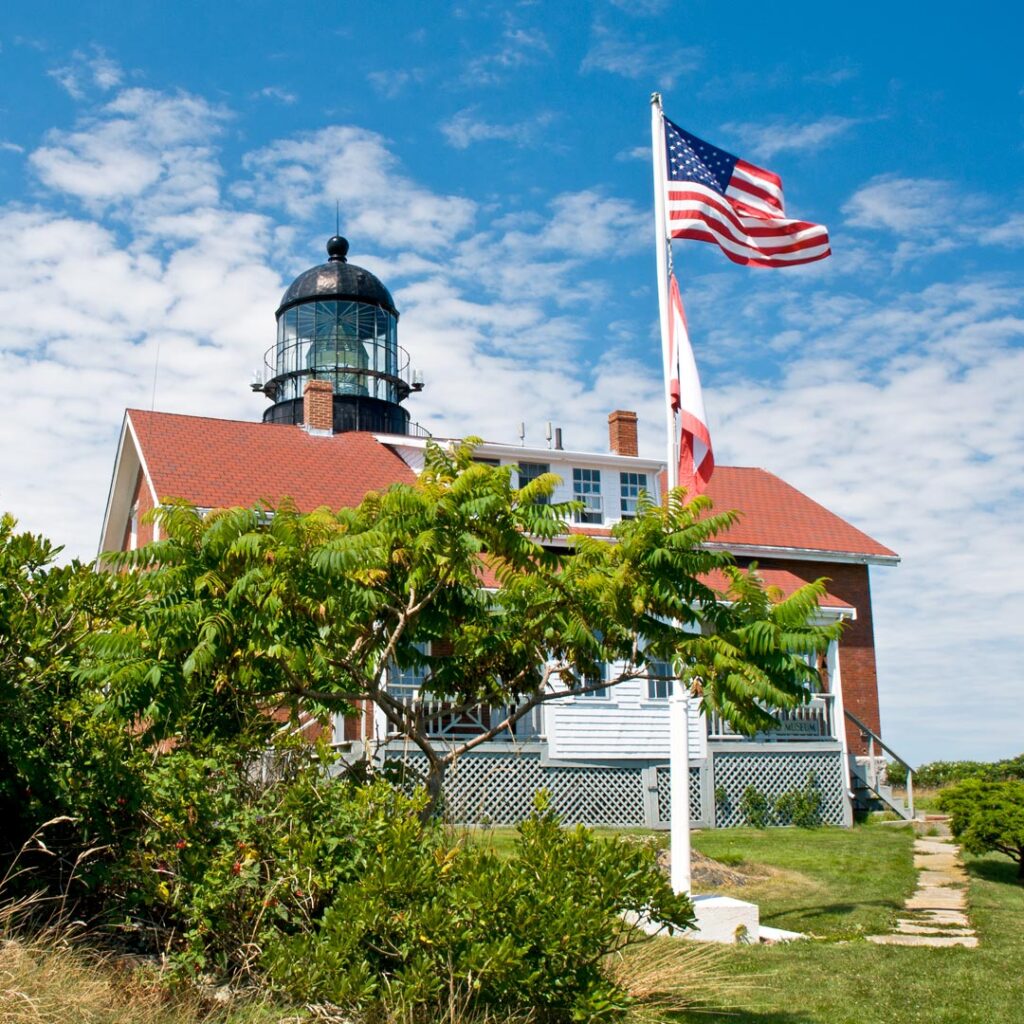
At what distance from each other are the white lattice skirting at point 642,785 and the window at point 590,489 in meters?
7.64

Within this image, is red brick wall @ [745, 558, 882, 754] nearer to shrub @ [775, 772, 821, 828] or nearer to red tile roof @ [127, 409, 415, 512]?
shrub @ [775, 772, 821, 828]

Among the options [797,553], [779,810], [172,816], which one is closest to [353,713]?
[172,816]

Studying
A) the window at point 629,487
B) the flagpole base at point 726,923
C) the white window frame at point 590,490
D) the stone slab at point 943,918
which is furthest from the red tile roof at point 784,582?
the flagpole base at point 726,923

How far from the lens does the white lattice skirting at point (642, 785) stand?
67.8 ft

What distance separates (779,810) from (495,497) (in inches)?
598

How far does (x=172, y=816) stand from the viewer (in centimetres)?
775

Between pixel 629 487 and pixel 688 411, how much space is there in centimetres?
1589

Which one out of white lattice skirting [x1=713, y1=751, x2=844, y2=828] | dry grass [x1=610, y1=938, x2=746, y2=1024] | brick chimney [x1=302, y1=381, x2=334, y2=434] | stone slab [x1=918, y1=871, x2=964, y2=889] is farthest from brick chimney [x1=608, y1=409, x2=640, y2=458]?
dry grass [x1=610, y1=938, x2=746, y2=1024]

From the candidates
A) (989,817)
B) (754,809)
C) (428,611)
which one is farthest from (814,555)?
(428,611)

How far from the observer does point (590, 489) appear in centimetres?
2847

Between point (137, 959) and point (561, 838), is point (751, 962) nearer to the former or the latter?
point (561, 838)

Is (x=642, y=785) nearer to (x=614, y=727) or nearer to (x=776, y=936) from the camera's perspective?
(x=614, y=727)

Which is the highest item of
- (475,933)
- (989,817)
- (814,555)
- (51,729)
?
(814,555)

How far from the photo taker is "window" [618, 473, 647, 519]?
28594 millimetres
